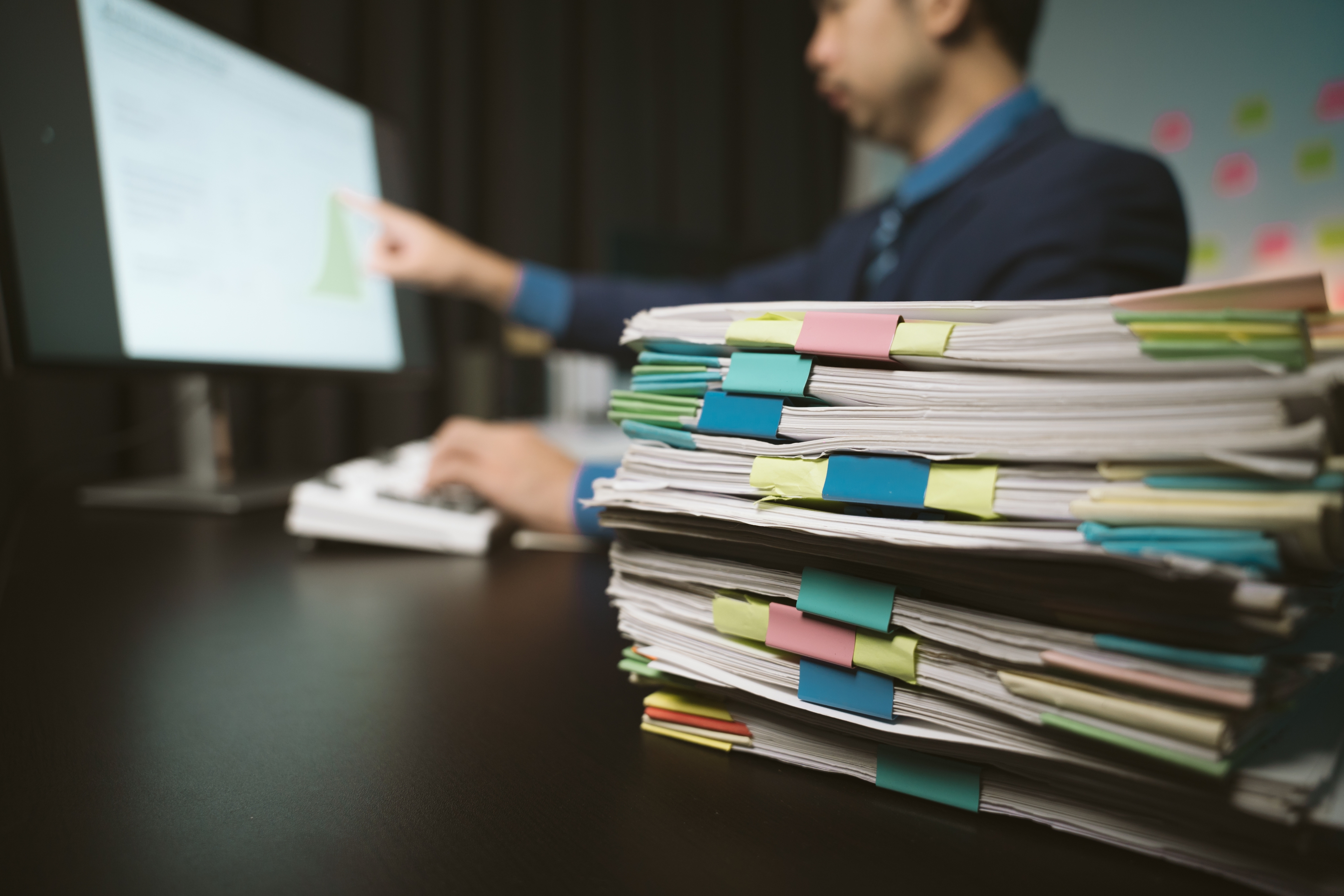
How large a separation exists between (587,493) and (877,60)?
0.72 metres

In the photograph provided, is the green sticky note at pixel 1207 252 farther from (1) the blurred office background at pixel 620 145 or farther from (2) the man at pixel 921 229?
(2) the man at pixel 921 229

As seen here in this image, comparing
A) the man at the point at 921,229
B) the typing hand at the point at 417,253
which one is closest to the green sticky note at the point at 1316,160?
the man at the point at 921,229

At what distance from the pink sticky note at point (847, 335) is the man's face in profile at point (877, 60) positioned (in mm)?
856

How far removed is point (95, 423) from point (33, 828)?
132cm

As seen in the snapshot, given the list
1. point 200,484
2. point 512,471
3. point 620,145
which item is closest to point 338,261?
point 200,484

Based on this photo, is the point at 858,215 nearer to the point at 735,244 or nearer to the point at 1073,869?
the point at 735,244

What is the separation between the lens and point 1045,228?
2.32ft

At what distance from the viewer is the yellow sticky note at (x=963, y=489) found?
0.77 ft

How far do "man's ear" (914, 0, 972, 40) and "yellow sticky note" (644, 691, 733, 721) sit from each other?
3.06 ft

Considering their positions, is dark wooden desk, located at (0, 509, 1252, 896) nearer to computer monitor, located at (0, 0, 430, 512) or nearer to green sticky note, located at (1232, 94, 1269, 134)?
computer monitor, located at (0, 0, 430, 512)

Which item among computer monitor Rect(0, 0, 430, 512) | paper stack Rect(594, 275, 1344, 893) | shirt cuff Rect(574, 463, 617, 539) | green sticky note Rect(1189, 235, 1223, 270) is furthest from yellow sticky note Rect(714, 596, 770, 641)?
green sticky note Rect(1189, 235, 1223, 270)

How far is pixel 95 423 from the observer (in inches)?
51.2

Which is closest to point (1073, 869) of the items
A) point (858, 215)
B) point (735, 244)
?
point (858, 215)

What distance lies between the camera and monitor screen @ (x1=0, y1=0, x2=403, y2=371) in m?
0.68
